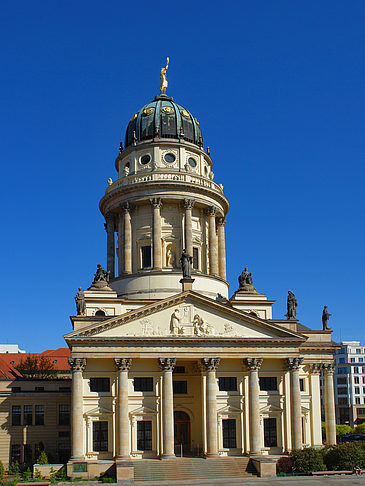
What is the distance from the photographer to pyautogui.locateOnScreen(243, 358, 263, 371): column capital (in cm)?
5500

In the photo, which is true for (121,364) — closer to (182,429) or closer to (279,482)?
(182,429)

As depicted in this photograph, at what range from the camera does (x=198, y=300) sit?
181 ft

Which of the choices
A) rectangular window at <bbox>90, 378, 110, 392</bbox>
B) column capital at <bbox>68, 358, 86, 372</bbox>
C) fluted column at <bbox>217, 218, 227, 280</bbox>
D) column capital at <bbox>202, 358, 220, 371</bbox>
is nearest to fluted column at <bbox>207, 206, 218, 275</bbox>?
fluted column at <bbox>217, 218, 227, 280</bbox>

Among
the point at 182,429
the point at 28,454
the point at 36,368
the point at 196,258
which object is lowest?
the point at 28,454

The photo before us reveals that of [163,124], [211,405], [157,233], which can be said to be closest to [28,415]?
[211,405]

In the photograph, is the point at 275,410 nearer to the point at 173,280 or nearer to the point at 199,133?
the point at 173,280

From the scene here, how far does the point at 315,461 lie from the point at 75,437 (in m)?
19.1

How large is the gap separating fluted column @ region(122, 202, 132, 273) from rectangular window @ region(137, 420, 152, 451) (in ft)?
59.2

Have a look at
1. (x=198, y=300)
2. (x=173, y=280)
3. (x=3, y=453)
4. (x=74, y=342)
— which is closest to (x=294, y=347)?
(x=198, y=300)

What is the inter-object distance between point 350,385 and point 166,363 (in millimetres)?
82492

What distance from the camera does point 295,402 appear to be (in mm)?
55156

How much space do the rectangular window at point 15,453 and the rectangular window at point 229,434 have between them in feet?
62.9

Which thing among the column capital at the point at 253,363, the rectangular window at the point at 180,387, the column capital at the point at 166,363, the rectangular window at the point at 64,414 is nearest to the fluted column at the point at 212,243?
the rectangular window at the point at 180,387

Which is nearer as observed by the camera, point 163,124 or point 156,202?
point 156,202
